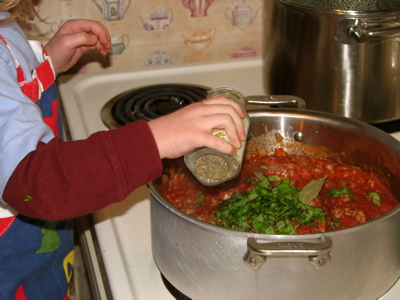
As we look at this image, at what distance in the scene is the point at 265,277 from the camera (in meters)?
0.62

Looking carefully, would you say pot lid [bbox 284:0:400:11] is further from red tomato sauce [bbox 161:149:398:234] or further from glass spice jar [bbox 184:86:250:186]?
glass spice jar [bbox 184:86:250:186]

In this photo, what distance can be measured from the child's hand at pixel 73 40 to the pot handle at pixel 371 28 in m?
0.47

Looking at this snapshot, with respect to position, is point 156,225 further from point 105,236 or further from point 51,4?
point 51,4

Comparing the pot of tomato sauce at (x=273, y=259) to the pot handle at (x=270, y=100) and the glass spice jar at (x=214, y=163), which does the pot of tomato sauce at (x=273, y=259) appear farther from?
the pot handle at (x=270, y=100)

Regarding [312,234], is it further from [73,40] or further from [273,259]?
[73,40]

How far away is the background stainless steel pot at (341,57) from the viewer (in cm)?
93

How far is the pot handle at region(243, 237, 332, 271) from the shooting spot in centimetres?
57

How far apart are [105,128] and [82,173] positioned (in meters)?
0.49

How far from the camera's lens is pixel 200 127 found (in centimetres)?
66

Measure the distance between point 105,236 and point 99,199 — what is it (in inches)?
7.6

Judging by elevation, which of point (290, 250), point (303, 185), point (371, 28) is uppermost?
point (371, 28)

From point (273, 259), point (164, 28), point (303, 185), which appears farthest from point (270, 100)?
point (164, 28)

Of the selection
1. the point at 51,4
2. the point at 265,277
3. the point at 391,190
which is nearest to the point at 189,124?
the point at 265,277

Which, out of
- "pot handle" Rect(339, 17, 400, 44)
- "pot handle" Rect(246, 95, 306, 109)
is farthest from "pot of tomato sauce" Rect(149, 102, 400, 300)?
"pot handle" Rect(339, 17, 400, 44)
